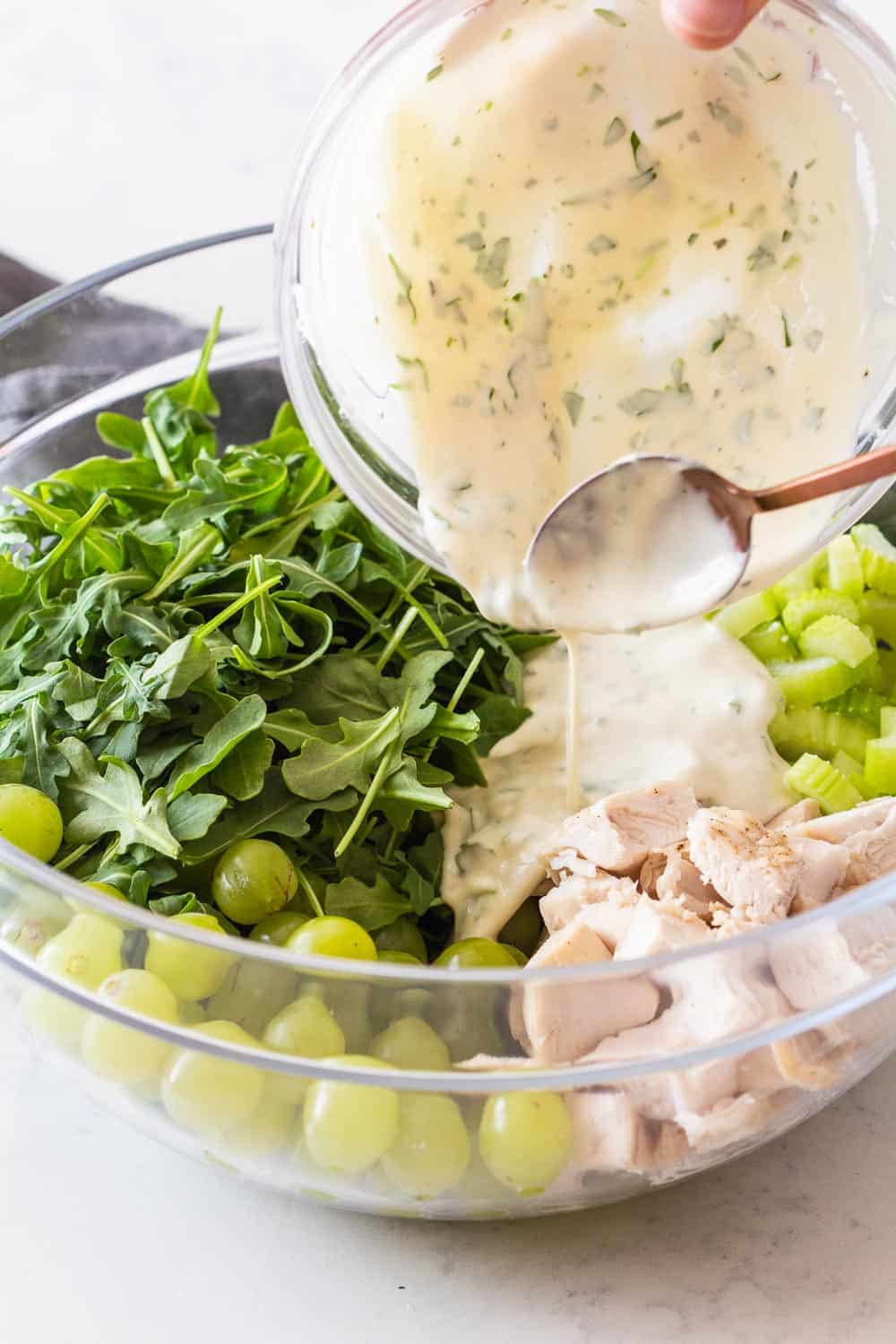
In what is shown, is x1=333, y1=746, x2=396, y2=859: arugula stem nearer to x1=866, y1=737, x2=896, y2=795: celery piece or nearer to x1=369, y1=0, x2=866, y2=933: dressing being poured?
x1=369, y1=0, x2=866, y2=933: dressing being poured

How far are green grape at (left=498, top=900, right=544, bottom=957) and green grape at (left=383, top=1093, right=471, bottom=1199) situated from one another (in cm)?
36

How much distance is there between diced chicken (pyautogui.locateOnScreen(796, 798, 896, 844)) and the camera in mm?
1404

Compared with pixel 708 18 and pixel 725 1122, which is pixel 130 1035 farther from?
pixel 708 18

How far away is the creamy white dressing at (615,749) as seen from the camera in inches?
59.9

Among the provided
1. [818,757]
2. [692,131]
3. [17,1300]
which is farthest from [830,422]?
[17,1300]

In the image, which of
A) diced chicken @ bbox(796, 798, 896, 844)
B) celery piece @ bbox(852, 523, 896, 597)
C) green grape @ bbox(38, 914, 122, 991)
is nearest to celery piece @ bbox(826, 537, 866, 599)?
celery piece @ bbox(852, 523, 896, 597)

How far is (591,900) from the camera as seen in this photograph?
139 centimetres

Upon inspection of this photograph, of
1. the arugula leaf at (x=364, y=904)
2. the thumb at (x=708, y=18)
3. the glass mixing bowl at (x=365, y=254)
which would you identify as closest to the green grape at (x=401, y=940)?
the arugula leaf at (x=364, y=904)

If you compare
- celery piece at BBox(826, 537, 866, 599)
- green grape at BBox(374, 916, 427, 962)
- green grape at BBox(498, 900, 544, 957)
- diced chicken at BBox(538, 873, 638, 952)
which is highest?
celery piece at BBox(826, 537, 866, 599)

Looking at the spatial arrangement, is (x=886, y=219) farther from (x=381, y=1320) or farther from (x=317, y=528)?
(x=381, y=1320)

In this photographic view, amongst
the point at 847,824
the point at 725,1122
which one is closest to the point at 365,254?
the point at 847,824

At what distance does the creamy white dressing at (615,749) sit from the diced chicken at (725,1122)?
361 mm

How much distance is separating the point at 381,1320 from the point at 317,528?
2.74 ft

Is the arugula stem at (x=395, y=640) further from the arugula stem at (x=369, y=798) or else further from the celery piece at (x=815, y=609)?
the celery piece at (x=815, y=609)
